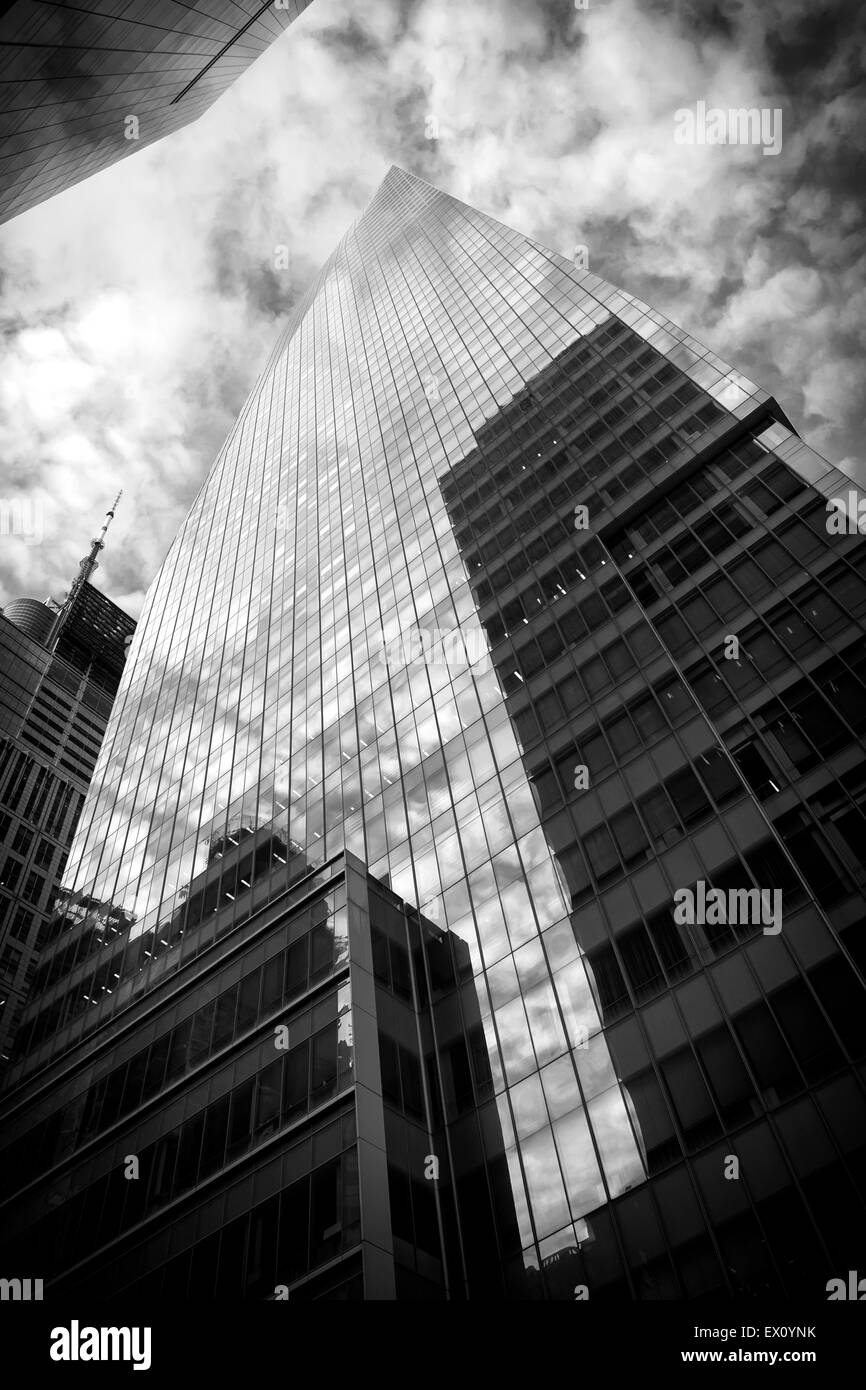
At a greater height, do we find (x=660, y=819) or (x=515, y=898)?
(x=660, y=819)

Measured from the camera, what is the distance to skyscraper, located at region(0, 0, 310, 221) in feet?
73.7

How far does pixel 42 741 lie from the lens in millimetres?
122062

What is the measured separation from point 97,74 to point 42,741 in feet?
352

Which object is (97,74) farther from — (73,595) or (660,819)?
(73,595)

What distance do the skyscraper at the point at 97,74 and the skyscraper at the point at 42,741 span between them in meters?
69.2

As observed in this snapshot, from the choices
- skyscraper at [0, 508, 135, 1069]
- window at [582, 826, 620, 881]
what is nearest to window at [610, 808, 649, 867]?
window at [582, 826, 620, 881]

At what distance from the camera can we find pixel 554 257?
68750mm

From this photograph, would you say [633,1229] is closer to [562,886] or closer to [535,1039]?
[535,1039]

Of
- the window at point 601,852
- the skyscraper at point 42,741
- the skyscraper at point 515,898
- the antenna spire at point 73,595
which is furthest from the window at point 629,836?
the antenna spire at point 73,595

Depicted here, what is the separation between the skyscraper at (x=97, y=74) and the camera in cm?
2247

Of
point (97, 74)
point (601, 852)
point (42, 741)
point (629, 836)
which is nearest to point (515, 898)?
point (601, 852)

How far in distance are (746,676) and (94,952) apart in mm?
35369

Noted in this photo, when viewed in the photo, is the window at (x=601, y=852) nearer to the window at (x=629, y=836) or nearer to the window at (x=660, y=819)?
the window at (x=629, y=836)

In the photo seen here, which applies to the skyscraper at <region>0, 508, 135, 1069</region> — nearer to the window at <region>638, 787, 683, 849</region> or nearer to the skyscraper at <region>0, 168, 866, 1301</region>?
the skyscraper at <region>0, 168, 866, 1301</region>
